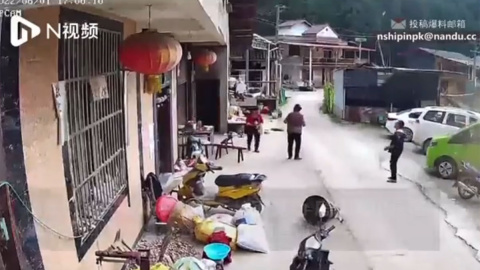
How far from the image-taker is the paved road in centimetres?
301

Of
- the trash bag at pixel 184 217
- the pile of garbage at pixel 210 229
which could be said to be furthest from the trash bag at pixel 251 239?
the trash bag at pixel 184 217

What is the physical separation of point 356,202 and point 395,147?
35.8 inches

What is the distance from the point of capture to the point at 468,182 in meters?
4.13

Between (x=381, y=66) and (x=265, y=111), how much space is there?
3961 mm

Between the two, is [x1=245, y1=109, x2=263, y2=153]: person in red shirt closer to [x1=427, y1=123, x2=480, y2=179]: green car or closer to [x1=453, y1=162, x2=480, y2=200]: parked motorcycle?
[x1=427, y1=123, x2=480, y2=179]: green car

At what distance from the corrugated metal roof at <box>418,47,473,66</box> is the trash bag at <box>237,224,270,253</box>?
56.5 inches

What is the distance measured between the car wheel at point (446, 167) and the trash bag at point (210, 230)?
2288 mm

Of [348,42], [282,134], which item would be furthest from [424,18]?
[282,134]

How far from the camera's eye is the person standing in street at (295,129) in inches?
223

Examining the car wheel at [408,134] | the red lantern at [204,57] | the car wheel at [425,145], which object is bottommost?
the car wheel at [425,145]

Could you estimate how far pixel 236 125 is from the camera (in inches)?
279

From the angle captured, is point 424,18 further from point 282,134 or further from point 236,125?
point 236,125

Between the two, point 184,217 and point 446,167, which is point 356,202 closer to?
point 446,167

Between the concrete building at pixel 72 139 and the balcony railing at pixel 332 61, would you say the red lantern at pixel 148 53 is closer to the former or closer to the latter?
the concrete building at pixel 72 139
